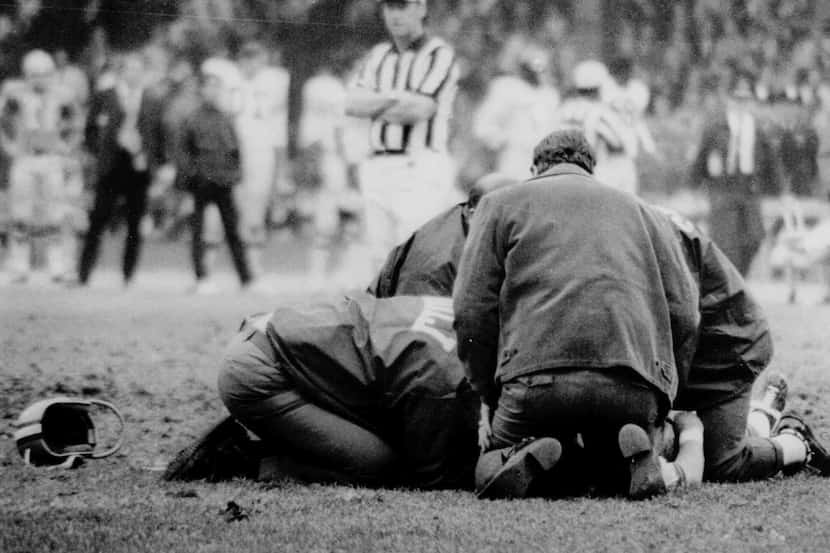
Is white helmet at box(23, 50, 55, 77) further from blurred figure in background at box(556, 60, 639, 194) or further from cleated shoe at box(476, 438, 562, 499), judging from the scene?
cleated shoe at box(476, 438, 562, 499)

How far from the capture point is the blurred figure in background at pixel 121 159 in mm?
8531

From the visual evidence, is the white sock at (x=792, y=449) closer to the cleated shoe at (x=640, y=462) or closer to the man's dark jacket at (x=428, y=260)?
the cleated shoe at (x=640, y=462)

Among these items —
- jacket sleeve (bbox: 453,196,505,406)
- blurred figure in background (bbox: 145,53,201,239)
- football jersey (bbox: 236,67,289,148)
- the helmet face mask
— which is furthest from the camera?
football jersey (bbox: 236,67,289,148)

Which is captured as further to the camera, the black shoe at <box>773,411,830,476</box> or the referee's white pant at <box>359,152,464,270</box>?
the referee's white pant at <box>359,152,464,270</box>

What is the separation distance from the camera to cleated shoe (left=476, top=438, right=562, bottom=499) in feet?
12.9

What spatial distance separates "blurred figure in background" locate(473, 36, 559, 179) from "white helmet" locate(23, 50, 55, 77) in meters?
2.77

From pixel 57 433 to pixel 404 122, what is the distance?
4008 millimetres

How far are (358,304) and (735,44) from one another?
504 cm

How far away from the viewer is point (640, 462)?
13.1 ft

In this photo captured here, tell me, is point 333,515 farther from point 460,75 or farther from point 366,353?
point 460,75

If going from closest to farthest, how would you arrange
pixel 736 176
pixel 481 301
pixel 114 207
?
pixel 481 301, pixel 114 207, pixel 736 176

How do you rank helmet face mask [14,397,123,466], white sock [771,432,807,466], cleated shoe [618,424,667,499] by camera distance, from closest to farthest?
1. cleated shoe [618,424,667,499]
2. white sock [771,432,807,466]
3. helmet face mask [14,397,123,466]

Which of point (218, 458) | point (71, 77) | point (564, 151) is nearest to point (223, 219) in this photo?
point (71, 77)

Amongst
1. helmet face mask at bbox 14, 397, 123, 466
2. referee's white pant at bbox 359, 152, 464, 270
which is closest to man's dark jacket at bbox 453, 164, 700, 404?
helmet face mask at bbox 14, 397, 123, 466
